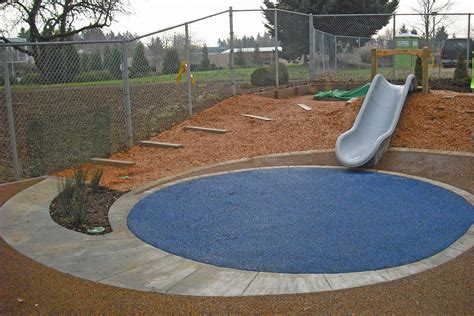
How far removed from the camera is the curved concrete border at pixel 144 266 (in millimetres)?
3820

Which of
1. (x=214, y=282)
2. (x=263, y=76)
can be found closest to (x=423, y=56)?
(x=263, y=76)

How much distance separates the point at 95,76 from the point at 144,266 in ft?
31.6

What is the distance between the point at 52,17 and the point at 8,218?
14448mm

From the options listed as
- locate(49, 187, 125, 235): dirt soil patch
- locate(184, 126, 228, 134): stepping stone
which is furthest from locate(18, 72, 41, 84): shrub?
locate(49, 187, 125, 235): dirt soil patch

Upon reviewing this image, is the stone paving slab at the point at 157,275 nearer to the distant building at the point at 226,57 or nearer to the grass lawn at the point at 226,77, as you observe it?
the grass lawn at the point at 226,77

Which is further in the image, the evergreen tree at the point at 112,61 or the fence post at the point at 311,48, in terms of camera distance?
the fence post at the point at 311,48

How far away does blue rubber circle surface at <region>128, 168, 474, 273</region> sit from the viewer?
4.44 metres

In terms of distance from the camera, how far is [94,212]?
6078 mm

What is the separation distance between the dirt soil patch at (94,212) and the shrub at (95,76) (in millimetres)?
6308

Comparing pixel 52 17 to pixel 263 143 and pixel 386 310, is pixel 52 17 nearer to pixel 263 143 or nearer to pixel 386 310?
pixel 263 143

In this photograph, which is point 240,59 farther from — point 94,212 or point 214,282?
point 214,282

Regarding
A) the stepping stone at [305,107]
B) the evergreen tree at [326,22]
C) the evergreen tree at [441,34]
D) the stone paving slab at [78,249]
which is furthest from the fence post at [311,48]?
the evergreen tree at [441,34]

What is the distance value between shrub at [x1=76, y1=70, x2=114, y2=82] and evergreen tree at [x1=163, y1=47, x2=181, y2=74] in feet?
5.01

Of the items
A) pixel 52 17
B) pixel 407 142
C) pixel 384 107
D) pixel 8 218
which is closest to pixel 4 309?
pixel 8 218
